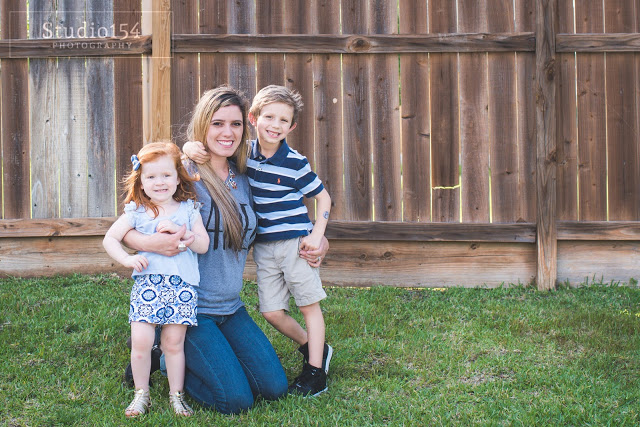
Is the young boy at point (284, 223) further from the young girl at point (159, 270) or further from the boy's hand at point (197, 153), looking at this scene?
the young girl at point (159, 270)

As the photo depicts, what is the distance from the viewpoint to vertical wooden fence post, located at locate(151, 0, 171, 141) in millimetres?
4559

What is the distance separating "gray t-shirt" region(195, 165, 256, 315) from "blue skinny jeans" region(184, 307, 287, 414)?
7cm

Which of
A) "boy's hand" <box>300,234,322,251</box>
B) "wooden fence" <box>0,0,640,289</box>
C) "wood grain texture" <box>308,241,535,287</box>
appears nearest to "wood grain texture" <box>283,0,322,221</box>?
"wooden fence" <box>0,0,640,289</box>

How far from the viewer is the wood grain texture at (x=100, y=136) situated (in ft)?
15.3

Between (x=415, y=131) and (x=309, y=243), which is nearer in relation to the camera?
(x=309, y=243)

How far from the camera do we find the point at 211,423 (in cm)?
250

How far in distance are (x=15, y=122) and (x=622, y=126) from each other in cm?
433

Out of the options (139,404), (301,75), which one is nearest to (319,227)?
(139,404)

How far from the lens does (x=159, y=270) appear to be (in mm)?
2596

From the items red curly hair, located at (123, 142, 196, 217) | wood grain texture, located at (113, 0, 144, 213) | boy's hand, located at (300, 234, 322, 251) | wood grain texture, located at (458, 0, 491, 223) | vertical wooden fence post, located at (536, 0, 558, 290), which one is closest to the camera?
red curly hair, located at (123, 142, 196, 217)

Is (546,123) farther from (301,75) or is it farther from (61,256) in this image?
(61,256)

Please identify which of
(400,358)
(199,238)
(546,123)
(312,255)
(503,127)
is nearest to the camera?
(199,238)

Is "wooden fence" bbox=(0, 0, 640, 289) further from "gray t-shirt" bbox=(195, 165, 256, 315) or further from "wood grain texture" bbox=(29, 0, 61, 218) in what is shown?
"gray t-shirt" bbox=(195, 165, 256, 315)

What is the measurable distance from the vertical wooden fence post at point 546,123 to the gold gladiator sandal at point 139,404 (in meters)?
2.94
